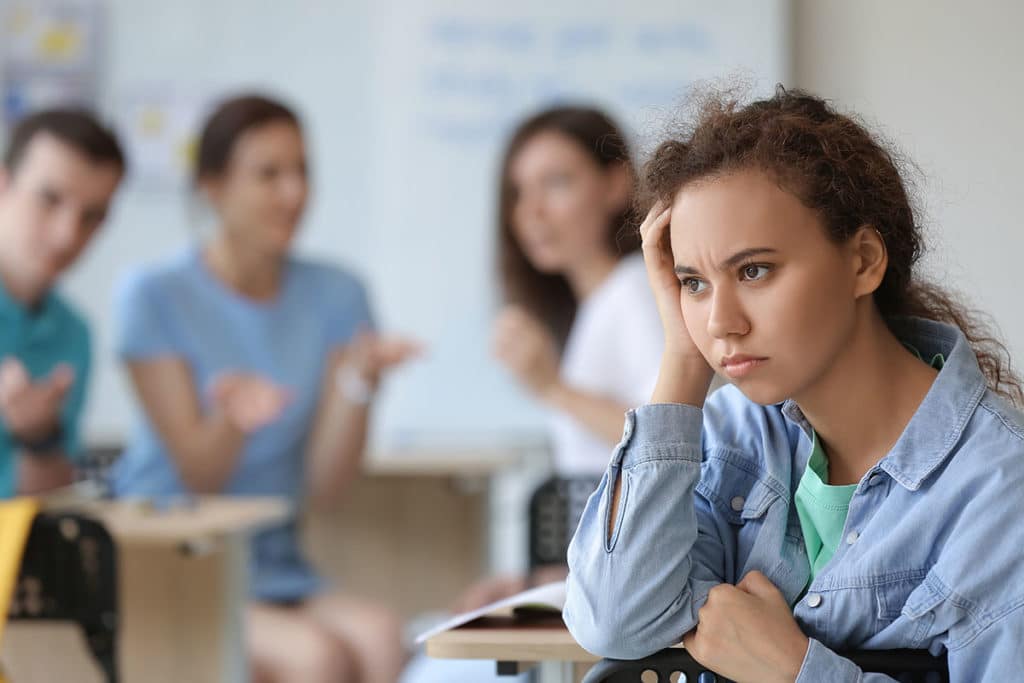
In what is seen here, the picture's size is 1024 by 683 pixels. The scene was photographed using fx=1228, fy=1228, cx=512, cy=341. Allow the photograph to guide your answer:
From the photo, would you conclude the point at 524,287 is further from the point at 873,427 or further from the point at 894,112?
the point at 873,427

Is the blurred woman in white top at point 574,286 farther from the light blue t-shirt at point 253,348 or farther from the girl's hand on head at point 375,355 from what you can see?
the light blue t-shirt at point 253,348

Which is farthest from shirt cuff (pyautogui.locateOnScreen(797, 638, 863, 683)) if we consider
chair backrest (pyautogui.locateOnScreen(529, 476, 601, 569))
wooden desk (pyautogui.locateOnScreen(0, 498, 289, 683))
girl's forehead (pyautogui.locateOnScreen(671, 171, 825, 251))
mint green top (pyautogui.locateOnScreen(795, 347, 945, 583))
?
wooden desk (pyautogui.locateOnScreen(0, 498, 289, 683))

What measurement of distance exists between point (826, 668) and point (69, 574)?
4.51 ft

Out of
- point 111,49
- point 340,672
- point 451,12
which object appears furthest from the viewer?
point 111,49

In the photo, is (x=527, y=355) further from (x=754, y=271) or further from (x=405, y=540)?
(x=405, y=540)

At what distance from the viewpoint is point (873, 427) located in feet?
3.88

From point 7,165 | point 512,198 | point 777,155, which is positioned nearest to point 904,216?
point 777,155

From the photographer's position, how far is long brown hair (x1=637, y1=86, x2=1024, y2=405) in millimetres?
1130

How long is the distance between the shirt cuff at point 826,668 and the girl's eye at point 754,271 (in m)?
0.33

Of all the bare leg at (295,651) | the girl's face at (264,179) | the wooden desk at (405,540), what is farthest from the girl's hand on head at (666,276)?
the wooden desk at (405,540)

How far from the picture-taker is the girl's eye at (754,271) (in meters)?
1.12

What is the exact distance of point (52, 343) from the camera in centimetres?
297

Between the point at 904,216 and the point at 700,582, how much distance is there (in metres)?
→ 0.40

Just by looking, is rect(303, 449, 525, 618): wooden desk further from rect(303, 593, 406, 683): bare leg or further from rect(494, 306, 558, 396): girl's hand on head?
rect(494, 306, 558, 396): girl's hand on head
